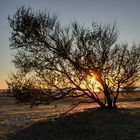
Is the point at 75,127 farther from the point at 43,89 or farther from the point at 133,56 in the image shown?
the point at 133,56

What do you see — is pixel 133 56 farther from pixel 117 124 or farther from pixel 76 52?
pixel 117 124

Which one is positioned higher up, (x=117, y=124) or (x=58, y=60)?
(x=58, y=60)

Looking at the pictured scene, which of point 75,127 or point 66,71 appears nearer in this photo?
point 75,127

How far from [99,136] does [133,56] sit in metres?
8.11

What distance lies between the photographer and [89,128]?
60.4 ft

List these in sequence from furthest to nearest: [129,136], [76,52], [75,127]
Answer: [76,52], [75,127], [129,136]

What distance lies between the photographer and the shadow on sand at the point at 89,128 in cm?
1717

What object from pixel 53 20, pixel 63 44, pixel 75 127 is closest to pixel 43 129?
pixel 75 127

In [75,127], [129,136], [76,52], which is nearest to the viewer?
[129,136]

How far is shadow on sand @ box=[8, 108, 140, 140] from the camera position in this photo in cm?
1717

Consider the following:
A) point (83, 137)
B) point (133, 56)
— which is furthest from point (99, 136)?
point (133, 56)

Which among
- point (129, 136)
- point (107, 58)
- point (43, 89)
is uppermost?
point (107, 58)

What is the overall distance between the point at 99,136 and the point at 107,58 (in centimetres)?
713

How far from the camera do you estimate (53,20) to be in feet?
77.0
